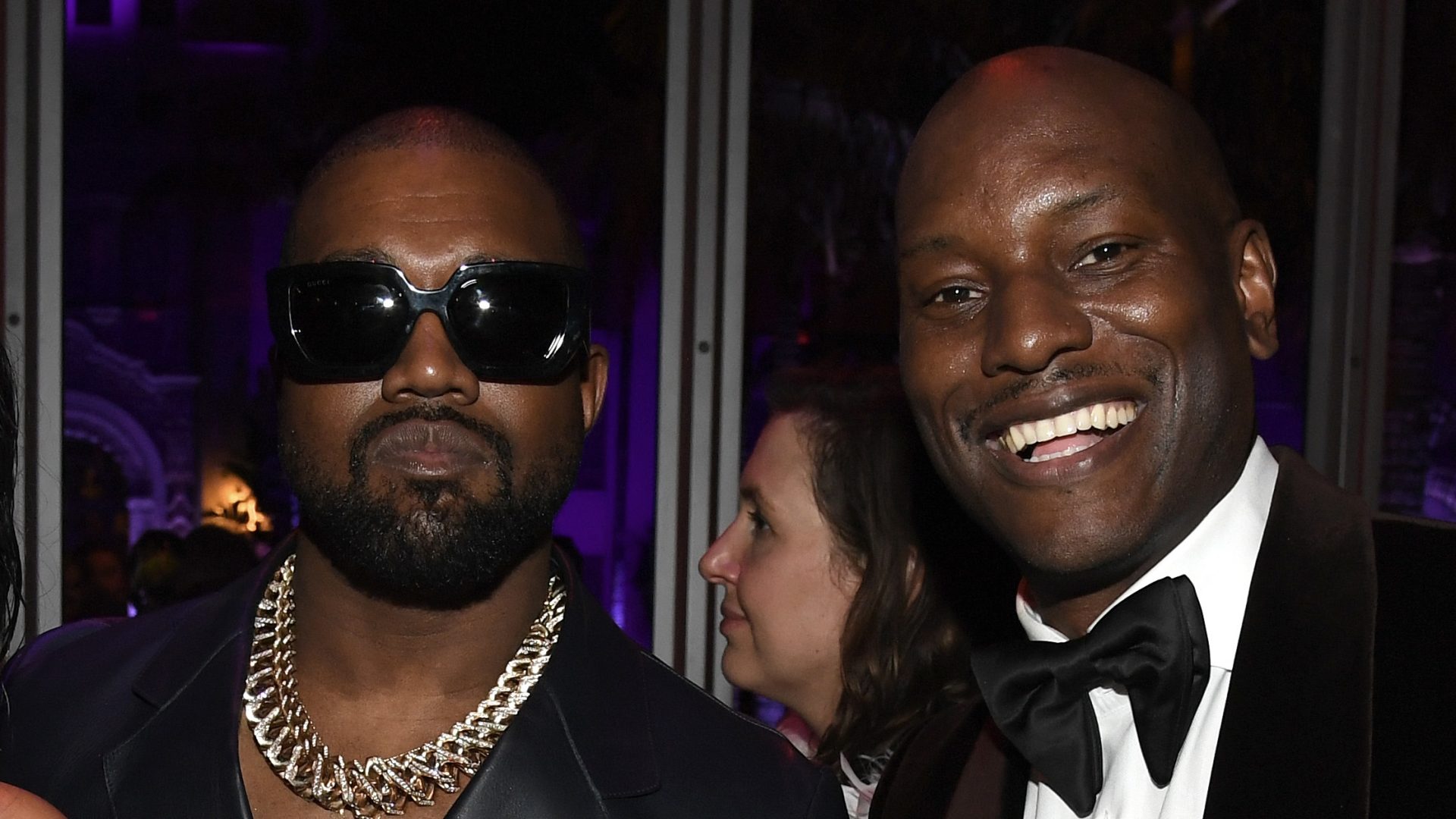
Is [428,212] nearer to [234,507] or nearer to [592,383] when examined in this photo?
[592,383]

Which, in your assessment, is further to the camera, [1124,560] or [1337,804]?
[1124,560]

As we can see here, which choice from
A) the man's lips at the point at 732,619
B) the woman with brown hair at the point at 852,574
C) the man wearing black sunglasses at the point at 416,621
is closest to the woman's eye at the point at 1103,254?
the man wearing black sunglasses at the point at 416,621

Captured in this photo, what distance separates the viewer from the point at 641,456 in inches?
158

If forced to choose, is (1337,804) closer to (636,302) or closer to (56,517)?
(636,302)

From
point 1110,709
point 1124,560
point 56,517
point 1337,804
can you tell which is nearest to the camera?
point 1337,804

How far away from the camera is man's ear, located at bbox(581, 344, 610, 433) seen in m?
2.10

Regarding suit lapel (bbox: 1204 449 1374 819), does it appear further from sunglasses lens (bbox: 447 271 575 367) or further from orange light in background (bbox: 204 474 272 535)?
orange light in background (bbox: 204 474 272 535)

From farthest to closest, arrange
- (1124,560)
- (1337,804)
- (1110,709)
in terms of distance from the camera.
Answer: (1110,709)
(1124,560)
(1337,804)

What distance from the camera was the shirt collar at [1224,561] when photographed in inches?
69.5

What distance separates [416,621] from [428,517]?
18cm

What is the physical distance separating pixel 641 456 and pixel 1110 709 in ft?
7.39

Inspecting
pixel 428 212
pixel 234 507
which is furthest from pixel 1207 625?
pixel 234 507

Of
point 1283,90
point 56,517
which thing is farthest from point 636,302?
point 1283,90

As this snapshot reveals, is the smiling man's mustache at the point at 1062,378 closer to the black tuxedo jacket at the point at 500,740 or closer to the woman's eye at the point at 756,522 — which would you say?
the black tuxedo jacket at the point at 500,740
